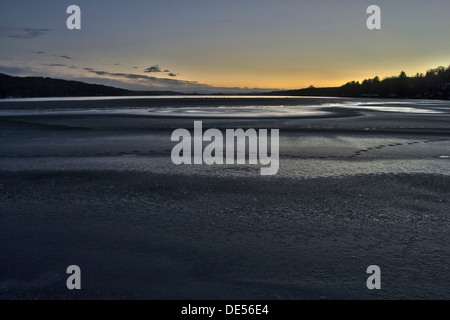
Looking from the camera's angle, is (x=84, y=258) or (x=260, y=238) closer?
(x=84, y=258)

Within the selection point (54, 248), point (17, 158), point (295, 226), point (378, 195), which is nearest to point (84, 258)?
point (54, 248)

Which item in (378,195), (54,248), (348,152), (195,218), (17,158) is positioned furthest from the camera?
(348,152)

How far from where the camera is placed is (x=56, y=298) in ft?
11.8

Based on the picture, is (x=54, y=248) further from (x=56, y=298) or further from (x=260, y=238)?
(x=260, y=238)

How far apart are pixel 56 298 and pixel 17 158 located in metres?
9.38
